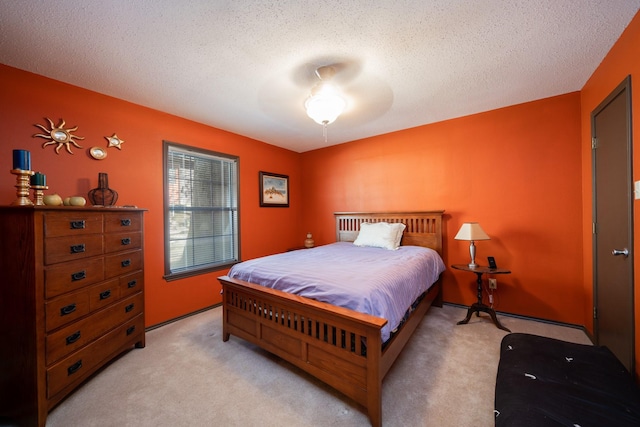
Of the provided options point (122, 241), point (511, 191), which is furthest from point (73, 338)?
point (511, 191)

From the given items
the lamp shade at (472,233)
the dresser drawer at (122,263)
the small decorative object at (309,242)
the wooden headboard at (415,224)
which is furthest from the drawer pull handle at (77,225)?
the lamp shade at (472,233)

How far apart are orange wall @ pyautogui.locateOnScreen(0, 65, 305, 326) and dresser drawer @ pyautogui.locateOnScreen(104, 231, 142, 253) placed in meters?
0.54

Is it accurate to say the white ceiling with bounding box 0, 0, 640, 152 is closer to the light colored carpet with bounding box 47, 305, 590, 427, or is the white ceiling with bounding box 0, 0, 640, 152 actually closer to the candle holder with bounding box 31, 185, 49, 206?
the candle holder with bounding box 31, 185, 49, 206

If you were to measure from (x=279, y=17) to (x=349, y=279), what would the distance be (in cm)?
185

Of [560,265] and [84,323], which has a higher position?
[560,265]

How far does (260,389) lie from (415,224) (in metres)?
2.73

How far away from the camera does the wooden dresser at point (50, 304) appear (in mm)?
1489

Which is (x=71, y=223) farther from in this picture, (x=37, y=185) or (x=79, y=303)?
(x=79, y=303)

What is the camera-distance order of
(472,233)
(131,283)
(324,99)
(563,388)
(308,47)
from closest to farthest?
(563,388)
(308,47)
(324,99)
(131,283)
(472,233)

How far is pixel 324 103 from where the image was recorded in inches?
83.4

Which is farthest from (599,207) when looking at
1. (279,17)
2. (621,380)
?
(279,17)

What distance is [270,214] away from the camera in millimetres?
4270

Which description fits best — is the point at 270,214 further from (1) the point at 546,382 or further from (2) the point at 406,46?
(1) the point at 546,382

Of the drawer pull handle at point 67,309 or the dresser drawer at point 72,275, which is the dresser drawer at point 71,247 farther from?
the drawer pull handle at point 67,309
